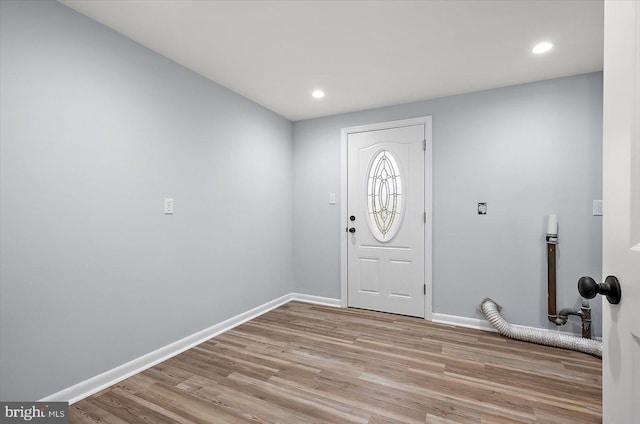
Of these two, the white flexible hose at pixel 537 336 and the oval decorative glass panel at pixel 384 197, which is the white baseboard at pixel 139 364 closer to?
the oval decorative glass panel at pixel 384 197

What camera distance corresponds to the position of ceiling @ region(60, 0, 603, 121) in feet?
6.12

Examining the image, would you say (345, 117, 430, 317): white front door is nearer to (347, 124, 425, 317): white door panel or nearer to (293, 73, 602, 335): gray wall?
(347, 124, 425, 317): white door panel

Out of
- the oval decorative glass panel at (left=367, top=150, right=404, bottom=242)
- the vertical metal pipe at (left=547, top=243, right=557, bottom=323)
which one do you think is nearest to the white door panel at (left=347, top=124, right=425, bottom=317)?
the oval decorative glass panel at (left=367, top=150, right=404, bottom=242)

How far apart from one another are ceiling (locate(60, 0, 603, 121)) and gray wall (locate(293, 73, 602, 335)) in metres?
0.26

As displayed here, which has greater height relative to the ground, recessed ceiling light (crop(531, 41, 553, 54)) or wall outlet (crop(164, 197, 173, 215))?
recessed ceiling light (crop(531, 41, 553, 54))

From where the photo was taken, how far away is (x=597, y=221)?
2.65 metres

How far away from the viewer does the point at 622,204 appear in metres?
0.69

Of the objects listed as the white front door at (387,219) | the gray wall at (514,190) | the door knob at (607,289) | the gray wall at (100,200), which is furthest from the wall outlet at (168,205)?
the door knob at (607,289)

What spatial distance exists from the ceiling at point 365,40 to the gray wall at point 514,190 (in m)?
0.26

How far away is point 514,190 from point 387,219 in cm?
130

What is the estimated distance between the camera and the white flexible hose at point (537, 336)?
246 centimetres

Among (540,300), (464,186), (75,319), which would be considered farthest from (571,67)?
(75,319)

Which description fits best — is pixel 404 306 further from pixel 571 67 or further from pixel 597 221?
pixel 571 67

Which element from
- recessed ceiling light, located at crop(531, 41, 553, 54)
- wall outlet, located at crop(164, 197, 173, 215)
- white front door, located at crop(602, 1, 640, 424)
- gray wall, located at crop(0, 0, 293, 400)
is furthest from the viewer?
wall outlet, located at crop(164, 197, 173, 215)
